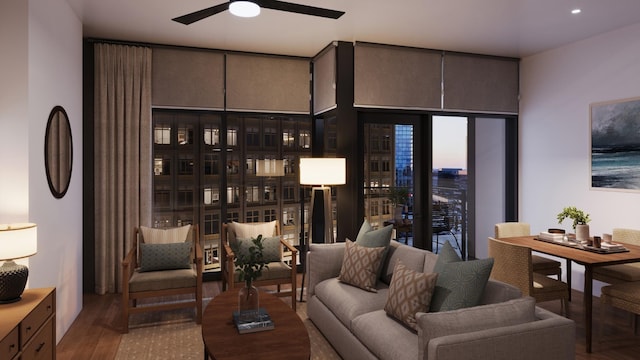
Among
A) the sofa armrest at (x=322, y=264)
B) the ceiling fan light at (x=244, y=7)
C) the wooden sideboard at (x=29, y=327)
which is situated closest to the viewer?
the wooden sideboard at (x=29, y=327)

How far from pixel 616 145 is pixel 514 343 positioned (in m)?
3.33

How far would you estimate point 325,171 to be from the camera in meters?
4.21

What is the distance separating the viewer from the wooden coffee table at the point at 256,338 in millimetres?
2258

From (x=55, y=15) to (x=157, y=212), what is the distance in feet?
8.00

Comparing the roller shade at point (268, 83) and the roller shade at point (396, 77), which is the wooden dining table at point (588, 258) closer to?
the roller shade at point (396, 77)

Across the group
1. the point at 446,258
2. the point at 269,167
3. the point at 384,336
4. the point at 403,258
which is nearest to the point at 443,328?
the point at 384,336

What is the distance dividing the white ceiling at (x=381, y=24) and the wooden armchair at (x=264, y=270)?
2.07 metres

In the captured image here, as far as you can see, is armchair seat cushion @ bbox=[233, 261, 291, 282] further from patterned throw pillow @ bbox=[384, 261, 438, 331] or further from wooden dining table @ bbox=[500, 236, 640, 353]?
wooden dining table @ bbox=[500, 236, 640, 353]

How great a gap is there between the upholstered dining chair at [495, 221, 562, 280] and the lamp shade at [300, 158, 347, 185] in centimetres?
175

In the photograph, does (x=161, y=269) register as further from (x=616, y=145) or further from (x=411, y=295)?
(x=616, y=145)

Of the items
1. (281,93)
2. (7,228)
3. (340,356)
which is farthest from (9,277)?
(281,93)

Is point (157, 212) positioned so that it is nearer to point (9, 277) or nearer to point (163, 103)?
point (163, 103)

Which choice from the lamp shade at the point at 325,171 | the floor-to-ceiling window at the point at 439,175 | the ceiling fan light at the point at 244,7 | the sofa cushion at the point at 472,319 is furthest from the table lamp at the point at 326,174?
the sofa cushion at the point at 472,319

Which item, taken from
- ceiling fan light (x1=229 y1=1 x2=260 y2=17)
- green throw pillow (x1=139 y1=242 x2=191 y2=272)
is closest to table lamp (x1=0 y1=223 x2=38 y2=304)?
green throw pillow (x1=139 y1=242 x2=191 y2=272)
